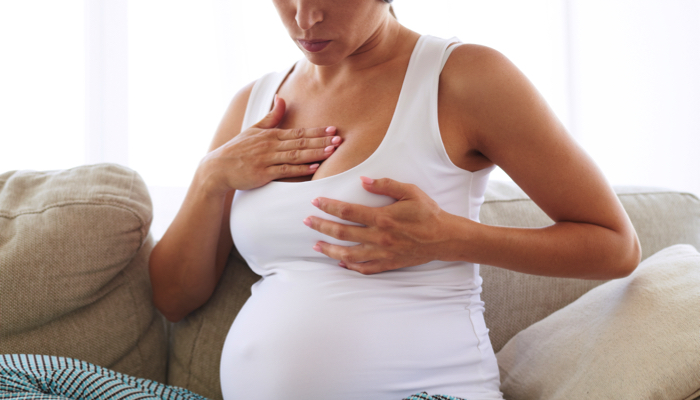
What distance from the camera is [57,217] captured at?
3.16 ft

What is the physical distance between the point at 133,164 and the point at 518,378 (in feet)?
5.00

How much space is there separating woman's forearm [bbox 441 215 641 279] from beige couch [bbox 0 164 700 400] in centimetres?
15

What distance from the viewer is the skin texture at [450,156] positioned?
2.53 feet

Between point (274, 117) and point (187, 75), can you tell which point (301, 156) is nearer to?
point (274, 117)

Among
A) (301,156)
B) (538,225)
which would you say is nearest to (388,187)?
(301,156)

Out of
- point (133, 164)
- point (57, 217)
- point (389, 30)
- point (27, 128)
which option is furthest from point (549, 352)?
point (27, 128)

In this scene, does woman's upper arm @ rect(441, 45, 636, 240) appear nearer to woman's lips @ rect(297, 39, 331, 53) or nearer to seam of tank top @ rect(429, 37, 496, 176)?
seam of tank top @ rect(429, 37, 496, 176)

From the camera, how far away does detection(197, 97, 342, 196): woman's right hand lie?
88 centimetres

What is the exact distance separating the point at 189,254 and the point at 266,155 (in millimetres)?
284

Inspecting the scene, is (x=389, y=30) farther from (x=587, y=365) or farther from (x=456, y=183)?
(x=587, y=365)

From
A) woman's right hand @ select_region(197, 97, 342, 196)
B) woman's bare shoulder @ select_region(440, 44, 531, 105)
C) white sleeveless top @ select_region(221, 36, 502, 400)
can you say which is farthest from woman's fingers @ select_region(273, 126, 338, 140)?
woman's bare shoulder @ select_region(440, 44, 531, 105)

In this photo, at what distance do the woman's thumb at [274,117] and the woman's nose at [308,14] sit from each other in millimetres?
226

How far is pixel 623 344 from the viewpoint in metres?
0.84

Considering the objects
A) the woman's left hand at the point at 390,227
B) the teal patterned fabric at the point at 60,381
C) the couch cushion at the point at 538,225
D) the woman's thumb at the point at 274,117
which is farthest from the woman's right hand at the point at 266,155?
the couch cushion at the point at 538,225
